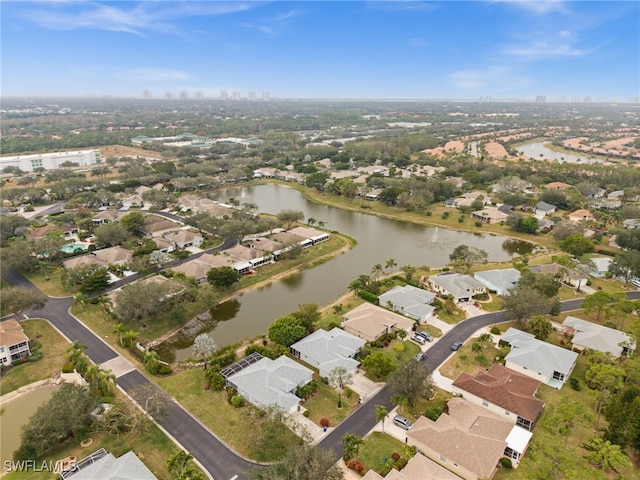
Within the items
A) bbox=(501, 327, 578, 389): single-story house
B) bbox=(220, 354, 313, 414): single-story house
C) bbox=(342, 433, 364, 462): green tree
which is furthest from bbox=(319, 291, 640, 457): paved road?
bbox=(501, 327, 578, 389): single-story house

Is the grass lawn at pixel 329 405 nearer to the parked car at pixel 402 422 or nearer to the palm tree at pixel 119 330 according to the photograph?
the parked car at pixel 402 422

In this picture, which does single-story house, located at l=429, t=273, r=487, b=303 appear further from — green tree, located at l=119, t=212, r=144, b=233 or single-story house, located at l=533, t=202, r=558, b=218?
green tree, located at l=119, t=212, r=144, b=233

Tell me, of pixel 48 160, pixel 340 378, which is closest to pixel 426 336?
pixel 340 378

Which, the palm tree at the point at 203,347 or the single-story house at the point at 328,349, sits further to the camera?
the single-story house at the point at 328,349

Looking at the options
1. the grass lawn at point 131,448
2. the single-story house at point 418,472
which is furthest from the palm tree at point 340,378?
the grass lawn at point 131,448

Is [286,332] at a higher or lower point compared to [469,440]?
higher

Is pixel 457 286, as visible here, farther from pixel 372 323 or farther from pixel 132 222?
pixel 132 222

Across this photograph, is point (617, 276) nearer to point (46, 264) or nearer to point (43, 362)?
point (43, 362)
